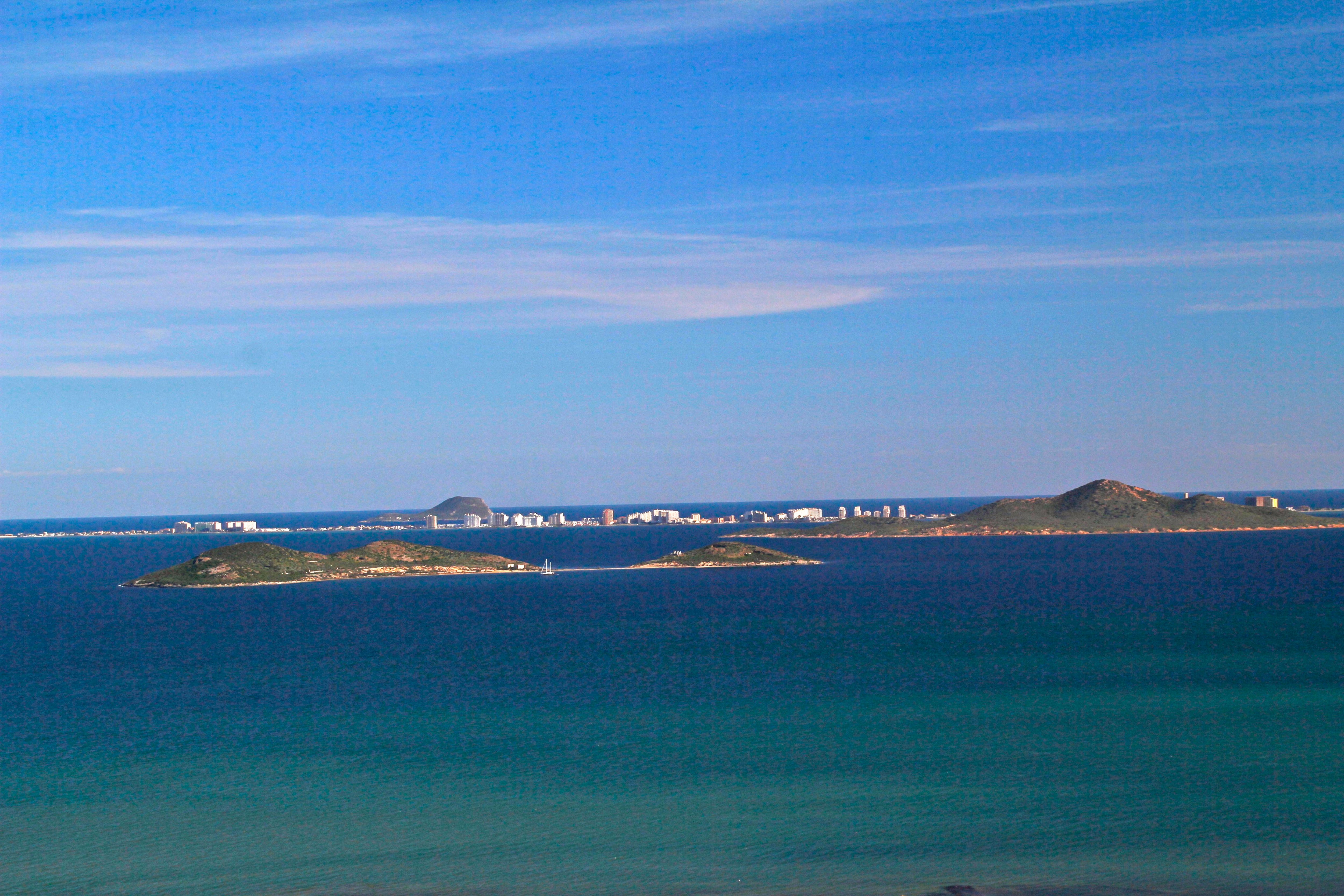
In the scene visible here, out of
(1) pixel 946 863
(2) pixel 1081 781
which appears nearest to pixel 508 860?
(1) pixel 946 863

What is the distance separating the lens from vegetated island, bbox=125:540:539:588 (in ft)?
547

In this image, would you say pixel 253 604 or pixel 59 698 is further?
pixel 253 604

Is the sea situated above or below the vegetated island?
below

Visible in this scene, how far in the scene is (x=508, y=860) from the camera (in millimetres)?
36688

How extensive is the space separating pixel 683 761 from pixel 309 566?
443ft

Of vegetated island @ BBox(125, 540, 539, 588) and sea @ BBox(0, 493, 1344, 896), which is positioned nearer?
sea @ BBox(0, 493, 1344, 896)

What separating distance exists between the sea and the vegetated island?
59.9m

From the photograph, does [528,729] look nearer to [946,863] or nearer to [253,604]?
[946,863]

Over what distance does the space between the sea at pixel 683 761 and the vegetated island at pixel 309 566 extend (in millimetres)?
59928

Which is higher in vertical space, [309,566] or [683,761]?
[309,566]

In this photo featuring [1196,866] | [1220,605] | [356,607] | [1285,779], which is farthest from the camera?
[356,607]

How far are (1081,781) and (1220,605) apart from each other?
85.4m

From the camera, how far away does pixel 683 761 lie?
49.6 metres

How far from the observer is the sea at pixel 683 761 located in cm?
3562
